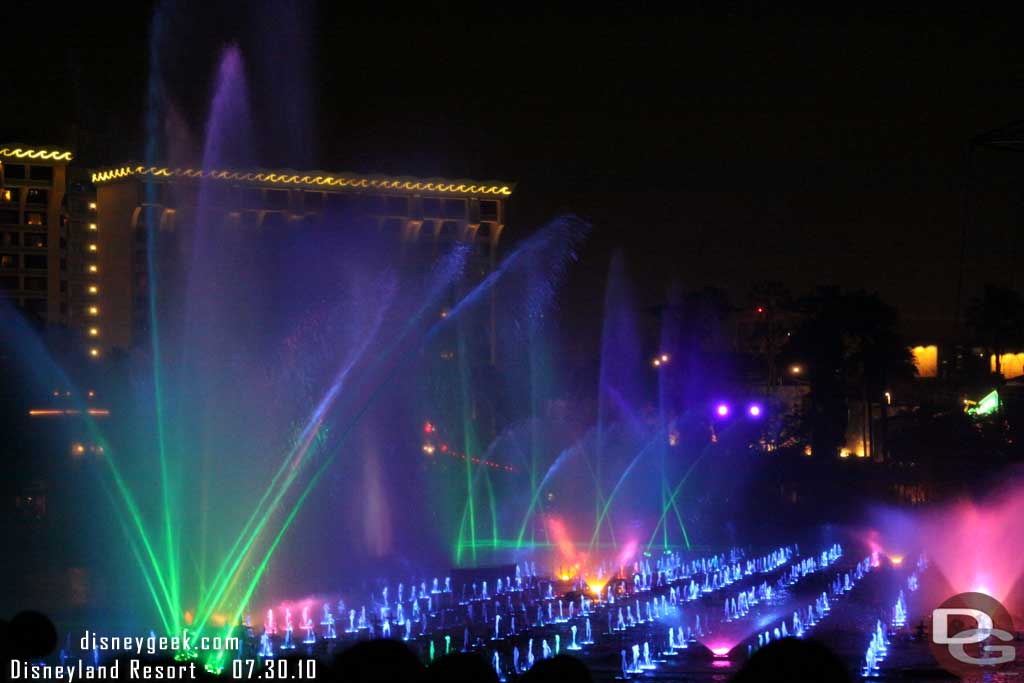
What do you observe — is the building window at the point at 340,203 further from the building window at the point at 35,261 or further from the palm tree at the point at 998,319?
the palm tree at the point at 998,319

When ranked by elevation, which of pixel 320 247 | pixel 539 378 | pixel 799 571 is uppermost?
pixel 320 247

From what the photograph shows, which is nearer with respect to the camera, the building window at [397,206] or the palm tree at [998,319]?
the palm tree at [998,319]

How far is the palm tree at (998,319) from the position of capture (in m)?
70.7

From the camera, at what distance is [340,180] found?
100125 millimetres

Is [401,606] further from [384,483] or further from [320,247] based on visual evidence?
[320,247]

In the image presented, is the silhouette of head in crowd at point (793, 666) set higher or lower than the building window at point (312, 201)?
lower

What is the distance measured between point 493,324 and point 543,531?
34809mm

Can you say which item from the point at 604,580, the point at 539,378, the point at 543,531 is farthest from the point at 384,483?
the point at 539,378

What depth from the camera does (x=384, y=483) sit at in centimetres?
3650

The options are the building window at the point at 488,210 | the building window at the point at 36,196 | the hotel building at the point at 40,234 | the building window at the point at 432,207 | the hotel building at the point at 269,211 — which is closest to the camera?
the hotel building at the point at 269,211

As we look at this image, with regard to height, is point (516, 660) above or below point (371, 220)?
below

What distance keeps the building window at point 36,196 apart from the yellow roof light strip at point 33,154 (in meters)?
2.17

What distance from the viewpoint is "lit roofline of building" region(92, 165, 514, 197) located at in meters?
95.8

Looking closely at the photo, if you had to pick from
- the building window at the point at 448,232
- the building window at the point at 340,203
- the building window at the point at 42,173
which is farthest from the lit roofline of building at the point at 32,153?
the building window at the point at 448,232
